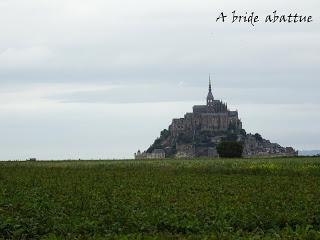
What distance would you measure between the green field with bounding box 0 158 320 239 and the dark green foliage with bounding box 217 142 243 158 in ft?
252

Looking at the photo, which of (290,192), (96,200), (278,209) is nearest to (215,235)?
(278,209)

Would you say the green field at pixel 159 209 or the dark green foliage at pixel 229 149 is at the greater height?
the dark green foliage at pixel 229 149

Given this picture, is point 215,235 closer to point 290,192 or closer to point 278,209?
point 278,209

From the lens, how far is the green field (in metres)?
19.0

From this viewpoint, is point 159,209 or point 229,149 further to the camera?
point 229,149

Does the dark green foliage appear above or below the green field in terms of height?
above

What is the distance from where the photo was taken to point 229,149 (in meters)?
114

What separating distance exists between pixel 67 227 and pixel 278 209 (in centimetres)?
897

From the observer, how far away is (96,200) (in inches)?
1029

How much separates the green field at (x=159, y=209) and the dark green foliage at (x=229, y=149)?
76.8 m

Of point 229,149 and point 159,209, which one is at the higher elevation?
point 229,149

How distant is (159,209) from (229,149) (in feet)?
299

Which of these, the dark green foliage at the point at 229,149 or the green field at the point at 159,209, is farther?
the dark green foliage at the point at 229,149

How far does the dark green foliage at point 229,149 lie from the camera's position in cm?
11306
